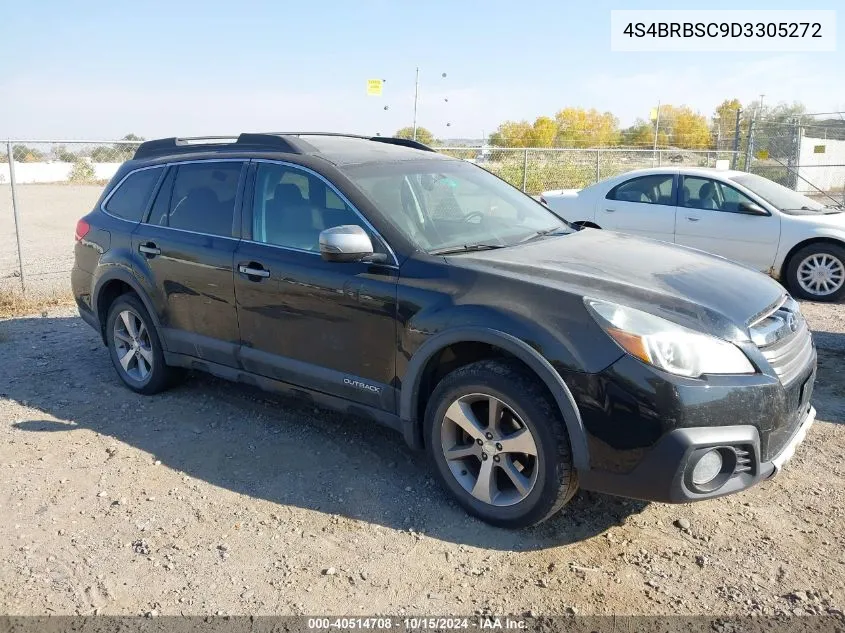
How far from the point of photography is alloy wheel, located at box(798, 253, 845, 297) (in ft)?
26.9

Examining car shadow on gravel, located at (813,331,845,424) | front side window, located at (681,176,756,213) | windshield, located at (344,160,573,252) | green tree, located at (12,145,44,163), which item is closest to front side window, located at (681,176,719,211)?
front side window, located at (681,176,756,213)

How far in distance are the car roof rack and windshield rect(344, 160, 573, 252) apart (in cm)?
54

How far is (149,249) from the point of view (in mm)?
5035

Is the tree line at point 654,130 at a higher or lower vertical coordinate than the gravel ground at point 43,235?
higher

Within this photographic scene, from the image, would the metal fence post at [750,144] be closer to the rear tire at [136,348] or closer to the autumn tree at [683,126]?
the rear tire at [136,348]

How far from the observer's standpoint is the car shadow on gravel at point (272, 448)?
356cm

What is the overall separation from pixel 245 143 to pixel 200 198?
47 centimetres

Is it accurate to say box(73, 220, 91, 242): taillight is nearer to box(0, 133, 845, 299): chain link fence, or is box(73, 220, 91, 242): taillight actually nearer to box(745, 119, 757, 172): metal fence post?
box(0, 133, 845, 299): chain link fence

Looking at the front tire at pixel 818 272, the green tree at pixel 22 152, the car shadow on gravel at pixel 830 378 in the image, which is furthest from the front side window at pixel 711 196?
the green tree at pixel 22 152

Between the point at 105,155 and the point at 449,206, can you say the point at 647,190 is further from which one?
the point at 105,155

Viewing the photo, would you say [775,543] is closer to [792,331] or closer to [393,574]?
[792,331]

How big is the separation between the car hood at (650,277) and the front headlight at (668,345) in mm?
62

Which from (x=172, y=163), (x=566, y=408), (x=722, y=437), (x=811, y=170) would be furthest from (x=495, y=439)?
(x=811, y=170)

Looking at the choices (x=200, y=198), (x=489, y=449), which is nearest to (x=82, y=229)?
(x=200, y=198)
